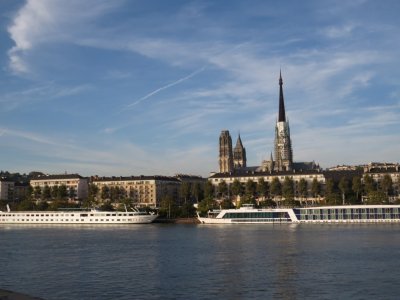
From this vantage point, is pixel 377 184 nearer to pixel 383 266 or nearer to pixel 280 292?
pixel 383 266

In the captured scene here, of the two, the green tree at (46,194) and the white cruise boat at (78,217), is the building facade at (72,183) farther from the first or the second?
the white cruise boat at (78,217)

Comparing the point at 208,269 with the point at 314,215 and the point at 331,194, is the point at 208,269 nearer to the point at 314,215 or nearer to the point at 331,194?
the point at 314,215

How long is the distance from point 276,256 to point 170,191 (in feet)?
454

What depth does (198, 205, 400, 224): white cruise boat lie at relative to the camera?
106938 mm

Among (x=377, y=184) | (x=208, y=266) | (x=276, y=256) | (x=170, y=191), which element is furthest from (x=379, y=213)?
(x=170, y=191)

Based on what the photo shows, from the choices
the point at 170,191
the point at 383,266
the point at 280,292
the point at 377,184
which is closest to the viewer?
the point at 280,292

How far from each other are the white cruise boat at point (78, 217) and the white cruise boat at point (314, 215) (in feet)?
53.0

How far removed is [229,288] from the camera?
35.5m

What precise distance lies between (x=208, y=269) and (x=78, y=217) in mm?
90197

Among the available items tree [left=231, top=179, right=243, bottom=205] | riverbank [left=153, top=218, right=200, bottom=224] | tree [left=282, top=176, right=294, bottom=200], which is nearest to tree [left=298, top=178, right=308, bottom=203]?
tree [left=282, top=176, right=294, bottom=200]

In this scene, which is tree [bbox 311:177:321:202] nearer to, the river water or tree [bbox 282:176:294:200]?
tree [bbox 282:176:294:200]

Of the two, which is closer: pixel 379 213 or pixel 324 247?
pixel 324 247

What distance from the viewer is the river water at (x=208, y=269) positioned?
34438mm

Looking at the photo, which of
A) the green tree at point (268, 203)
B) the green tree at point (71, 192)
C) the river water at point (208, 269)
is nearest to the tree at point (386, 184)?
the green tree at point (268, 203)
